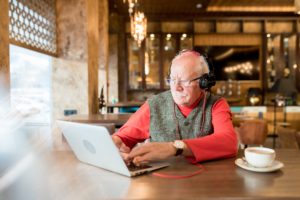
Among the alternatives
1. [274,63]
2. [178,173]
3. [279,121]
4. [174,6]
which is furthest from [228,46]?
[178,173]

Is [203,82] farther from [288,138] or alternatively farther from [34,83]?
[34,83]

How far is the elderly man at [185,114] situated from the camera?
1406 mm

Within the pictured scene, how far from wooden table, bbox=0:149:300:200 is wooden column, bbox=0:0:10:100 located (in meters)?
0.69

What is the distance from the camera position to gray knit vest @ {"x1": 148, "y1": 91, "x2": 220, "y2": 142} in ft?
4.70

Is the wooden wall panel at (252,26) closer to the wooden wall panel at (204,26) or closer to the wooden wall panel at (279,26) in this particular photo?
the wooden wall panel at (279,26)

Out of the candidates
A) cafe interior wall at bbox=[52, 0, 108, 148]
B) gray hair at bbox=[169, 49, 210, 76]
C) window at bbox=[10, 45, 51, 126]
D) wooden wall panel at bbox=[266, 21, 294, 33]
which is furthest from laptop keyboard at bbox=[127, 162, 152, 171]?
wooden wall panel at bbox=[266, 21, 294, 33]

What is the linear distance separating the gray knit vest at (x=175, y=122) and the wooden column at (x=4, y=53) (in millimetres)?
885

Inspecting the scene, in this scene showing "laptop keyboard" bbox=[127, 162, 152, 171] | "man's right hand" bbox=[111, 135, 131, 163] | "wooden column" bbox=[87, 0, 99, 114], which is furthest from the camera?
"wooden column" bbox=[87, 0, 99, 114]

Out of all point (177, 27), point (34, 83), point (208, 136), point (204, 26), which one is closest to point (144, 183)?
point (208, 136)

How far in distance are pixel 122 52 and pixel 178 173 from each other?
707cm

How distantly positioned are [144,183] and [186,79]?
627mm

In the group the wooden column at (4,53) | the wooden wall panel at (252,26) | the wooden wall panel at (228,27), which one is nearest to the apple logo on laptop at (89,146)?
the wooden column at (4,53)

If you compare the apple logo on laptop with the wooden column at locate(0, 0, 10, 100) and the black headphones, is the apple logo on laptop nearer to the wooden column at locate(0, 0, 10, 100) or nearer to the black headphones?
the black headphones

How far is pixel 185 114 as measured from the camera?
4.86 feet
